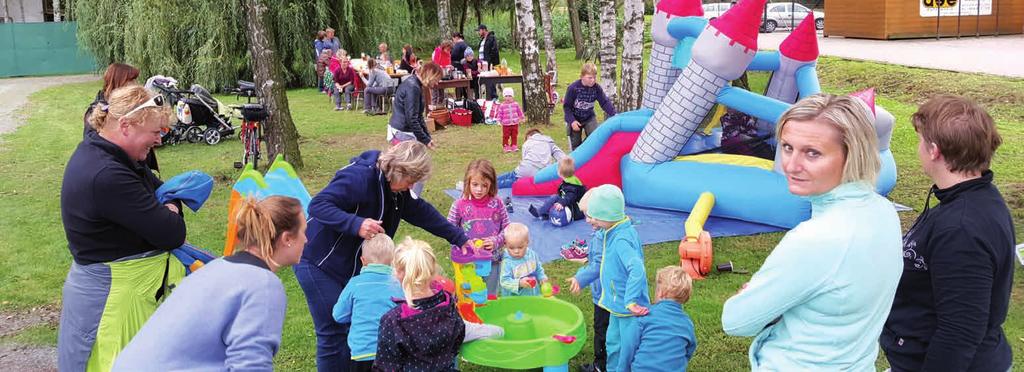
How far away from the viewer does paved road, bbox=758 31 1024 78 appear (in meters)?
16.6

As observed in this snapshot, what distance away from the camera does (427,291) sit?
360cm

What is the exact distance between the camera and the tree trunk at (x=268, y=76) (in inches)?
397

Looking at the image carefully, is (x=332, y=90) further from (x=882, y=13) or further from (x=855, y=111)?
(x=855, y=111)

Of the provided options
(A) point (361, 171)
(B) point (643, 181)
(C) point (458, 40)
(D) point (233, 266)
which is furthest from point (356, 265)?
(C) point (458, 40)

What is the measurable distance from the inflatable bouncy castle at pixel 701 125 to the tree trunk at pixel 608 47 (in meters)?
3.16

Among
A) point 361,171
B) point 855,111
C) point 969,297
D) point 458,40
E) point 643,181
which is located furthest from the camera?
point 458,40

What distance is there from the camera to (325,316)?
13.7ft

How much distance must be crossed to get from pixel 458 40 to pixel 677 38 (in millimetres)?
10835

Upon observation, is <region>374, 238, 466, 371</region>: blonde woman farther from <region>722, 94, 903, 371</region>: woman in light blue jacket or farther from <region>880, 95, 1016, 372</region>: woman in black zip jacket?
<region>880, 95, 1016, 372</region>: woman in black zip jacket

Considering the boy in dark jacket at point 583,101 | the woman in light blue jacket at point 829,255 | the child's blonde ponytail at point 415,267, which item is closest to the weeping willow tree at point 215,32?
the boy in dark jacket at point 583,101

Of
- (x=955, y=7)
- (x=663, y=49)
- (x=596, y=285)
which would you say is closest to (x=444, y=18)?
(x=663, y=49)

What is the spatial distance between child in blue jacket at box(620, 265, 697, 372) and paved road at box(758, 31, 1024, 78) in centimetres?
1397

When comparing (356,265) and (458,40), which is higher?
(458,40)

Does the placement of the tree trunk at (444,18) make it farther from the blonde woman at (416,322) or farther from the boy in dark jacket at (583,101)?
the blonde woman at (416,322)
